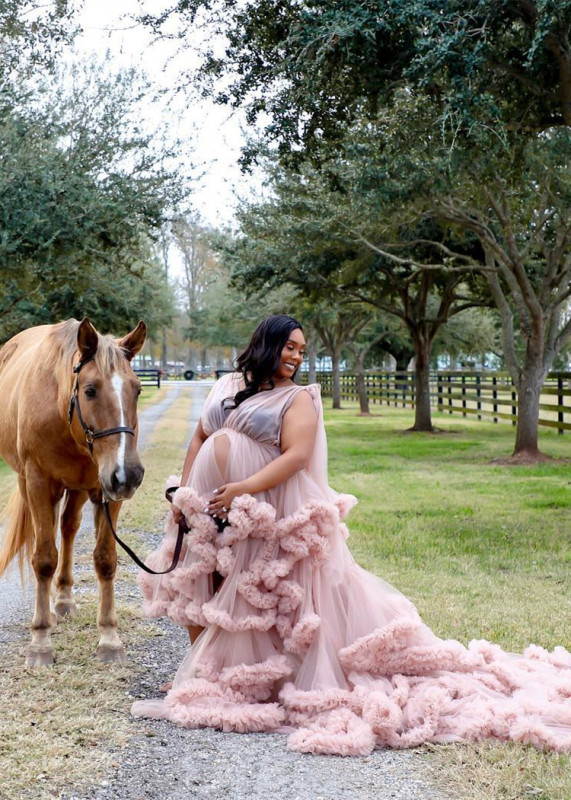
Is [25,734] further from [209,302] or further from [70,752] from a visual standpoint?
[209,302]

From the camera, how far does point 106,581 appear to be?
5.01 metres

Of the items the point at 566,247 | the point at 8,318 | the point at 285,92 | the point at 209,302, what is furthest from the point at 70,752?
the point at 209,302

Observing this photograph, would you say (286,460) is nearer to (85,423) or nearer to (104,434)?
(104,434)

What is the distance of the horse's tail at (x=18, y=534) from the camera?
5.45m

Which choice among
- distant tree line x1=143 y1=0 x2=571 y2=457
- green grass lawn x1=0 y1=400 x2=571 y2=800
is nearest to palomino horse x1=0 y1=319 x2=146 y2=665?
green grass lawn x1=0 y1=400 x2=571 y2=800

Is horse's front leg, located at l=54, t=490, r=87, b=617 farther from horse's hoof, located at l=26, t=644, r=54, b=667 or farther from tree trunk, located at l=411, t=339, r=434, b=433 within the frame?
tree trunk, located at l=411, t=339, r=434, b=433

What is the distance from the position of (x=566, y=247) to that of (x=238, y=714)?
45.8 feet

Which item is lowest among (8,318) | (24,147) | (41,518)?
(41,518)

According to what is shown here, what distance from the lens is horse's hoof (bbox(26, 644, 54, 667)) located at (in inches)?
180

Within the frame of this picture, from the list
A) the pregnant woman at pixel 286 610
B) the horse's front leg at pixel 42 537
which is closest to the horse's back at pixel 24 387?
the horse's front leg at pixel 42 537

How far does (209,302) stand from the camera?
55.4m

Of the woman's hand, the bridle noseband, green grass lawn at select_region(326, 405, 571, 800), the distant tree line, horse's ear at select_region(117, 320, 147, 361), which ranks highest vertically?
the distant tree line

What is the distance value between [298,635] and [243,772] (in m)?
0.76

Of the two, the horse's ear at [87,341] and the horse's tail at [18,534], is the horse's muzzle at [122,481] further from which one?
the horse's tail at [18,534]
